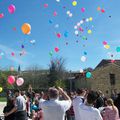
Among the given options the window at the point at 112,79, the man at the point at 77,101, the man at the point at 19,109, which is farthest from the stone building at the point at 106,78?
the man at the point at 77,101

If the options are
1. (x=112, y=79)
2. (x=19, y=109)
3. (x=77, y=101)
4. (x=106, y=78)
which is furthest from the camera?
(x=112, y=79)

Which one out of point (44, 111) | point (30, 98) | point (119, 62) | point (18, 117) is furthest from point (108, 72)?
point (44, 111)

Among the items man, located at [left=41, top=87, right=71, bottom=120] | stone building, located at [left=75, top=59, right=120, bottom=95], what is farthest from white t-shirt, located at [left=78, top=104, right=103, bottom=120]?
stone building, located at [left=75, top=59, right=120, bottom=95]

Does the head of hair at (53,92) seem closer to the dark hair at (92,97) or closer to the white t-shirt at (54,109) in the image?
the white t-shirt at (54,109)

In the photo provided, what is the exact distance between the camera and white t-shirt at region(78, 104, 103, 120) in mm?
6345

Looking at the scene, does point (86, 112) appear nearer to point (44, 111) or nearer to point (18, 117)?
point (44, 111)

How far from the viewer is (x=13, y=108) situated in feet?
38.8

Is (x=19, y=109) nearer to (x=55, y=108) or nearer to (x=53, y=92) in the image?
(x=55, y=108)

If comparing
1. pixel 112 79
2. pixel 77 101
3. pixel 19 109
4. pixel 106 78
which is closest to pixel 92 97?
pixel 77 101

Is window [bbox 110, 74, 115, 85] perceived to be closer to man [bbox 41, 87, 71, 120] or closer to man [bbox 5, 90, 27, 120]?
man [bbox 5, 90, 27, 120]

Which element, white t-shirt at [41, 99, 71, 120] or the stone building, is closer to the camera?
white t-shirt at [41, 99, 71, 120]

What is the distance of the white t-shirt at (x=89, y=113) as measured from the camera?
6.35 metres

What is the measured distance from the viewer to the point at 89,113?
21.2 ft

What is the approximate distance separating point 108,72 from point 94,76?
2387 millimetres
